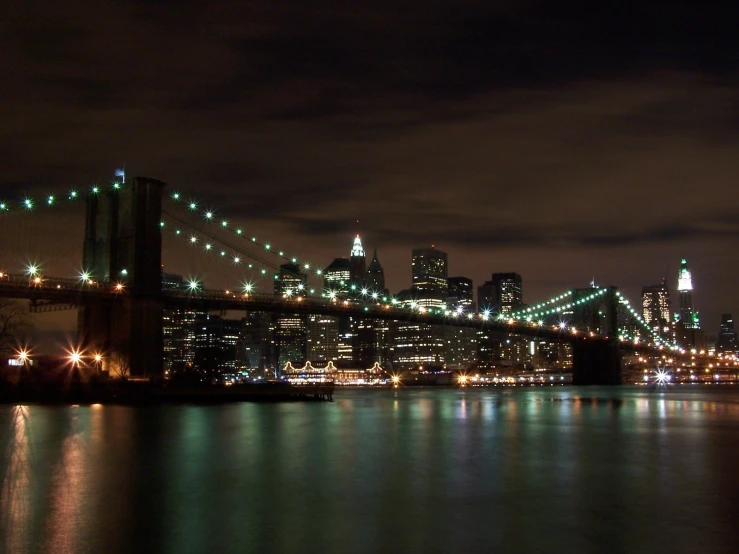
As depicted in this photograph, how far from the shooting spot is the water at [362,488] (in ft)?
39.4

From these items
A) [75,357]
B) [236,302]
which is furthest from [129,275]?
[236,302]

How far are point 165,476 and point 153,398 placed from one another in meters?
31.4

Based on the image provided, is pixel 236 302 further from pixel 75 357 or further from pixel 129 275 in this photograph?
pixel 75 357

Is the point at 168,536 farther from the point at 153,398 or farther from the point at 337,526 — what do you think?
the point at 153,398

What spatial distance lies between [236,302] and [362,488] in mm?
47187

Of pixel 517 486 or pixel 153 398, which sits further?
pixel 153 398

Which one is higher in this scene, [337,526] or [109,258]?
[109,258]

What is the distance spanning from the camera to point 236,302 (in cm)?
6303

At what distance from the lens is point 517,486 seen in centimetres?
1719

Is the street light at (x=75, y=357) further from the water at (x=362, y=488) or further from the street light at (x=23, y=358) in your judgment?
the water at (x=362, y=488)

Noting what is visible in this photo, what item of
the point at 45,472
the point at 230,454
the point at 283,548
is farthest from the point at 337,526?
the point at 230,454

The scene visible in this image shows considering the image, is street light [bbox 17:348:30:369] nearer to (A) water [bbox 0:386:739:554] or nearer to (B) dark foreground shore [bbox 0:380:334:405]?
(B) dark foreground shore [bbox 0:380:334:405]

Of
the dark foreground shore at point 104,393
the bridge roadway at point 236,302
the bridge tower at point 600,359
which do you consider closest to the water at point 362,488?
the dark foreground shore at point 104,393

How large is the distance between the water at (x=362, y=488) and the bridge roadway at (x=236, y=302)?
1974 centimetres
